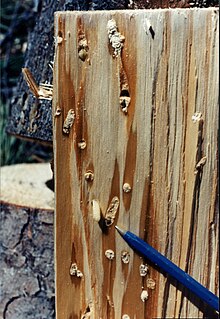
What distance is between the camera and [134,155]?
1084mm

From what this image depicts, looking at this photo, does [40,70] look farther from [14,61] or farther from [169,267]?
[14,61]

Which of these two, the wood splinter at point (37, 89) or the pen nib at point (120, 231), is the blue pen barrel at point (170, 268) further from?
the wood splinter at point (37, 89)

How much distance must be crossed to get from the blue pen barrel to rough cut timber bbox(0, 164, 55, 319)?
735 mm

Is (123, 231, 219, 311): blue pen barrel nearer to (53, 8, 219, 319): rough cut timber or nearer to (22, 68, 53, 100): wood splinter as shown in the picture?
(53, 8, 219, 319): rough cut timber

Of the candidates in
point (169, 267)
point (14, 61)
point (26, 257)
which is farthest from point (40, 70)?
point (14, 61)

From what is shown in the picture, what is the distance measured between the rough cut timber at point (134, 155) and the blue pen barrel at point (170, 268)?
0.01 metres

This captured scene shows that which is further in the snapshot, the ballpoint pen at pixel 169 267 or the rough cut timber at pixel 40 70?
the rough cut timber at pixel 40 70

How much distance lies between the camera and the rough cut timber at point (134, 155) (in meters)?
1.03

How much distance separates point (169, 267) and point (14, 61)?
9.10 feet

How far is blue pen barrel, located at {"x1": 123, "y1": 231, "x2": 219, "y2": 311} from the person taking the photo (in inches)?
41.3

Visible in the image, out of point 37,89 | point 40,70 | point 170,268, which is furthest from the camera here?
point 40,70

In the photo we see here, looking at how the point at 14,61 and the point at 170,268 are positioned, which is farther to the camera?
the point at 14,61

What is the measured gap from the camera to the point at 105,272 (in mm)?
1148

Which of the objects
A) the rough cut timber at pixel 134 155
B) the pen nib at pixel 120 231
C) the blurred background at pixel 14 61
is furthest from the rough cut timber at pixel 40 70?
the blurred background at pixel 14 61
